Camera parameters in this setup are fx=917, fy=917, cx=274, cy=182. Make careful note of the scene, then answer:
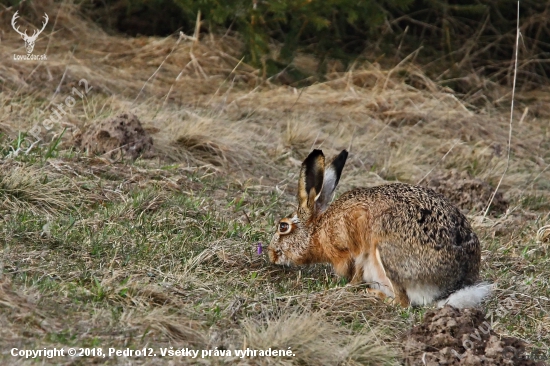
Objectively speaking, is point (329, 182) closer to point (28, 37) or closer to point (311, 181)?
point (311, 181)

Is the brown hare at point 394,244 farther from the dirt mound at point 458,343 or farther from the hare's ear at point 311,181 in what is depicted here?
the dirt mound at point 458,343

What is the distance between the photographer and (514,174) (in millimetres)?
9172

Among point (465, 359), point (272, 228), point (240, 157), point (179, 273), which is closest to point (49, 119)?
point (240, 157)

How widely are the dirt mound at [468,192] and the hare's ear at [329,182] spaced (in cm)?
183

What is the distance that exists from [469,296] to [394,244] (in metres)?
0.53

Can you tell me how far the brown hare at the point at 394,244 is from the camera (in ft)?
17.7

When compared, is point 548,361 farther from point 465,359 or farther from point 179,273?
point 179,273

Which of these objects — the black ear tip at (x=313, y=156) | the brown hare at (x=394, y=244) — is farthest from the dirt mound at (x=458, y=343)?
the black ear tip at (x=313, y=156)

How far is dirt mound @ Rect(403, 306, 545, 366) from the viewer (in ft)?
14.8

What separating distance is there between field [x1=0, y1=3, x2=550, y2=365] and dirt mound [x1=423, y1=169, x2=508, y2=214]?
0.04 ft

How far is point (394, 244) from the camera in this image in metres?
5.45

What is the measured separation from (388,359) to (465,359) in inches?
15.0

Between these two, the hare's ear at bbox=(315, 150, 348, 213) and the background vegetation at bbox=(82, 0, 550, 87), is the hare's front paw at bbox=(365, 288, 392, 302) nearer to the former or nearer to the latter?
the hare's ear at bbox=(315, 150, 348, 213)

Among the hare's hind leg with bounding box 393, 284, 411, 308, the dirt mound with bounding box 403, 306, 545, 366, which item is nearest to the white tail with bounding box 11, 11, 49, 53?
the hare's hind leg with bounding box 393, 284, 411, 308
